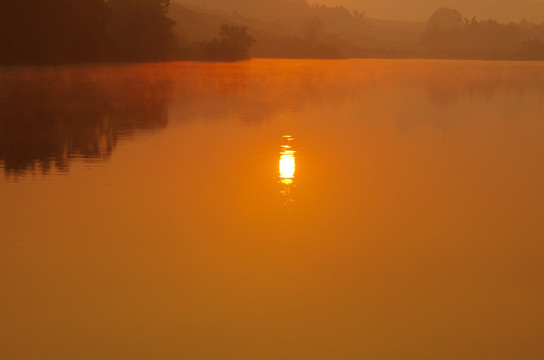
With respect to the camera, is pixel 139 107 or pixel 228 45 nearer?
pixel 139 107

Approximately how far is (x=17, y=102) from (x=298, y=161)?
41.8ft

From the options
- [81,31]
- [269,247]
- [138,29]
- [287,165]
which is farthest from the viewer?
[138,29]

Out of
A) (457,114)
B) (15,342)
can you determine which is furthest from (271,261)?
(457,114)

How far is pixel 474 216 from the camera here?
828cm

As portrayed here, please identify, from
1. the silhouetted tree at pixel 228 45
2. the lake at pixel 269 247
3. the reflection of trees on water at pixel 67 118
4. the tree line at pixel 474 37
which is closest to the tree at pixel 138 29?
the silhouetted tree at pixel 228 45

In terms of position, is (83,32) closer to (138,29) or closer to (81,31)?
(81,31)

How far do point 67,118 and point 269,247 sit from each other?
504 inches

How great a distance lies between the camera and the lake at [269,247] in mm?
4926

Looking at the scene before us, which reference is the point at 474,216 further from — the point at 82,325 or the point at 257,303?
the point at 82,325

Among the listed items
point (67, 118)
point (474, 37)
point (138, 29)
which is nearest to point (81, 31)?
point (138, 29)

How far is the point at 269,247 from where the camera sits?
271 inches

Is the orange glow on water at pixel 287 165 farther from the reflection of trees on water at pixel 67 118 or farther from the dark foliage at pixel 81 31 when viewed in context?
the dark foliage at pixel 81 31

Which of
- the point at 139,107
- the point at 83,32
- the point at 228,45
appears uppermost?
the point at 228,45

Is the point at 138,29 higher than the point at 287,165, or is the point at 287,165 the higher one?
the point at 138,29
